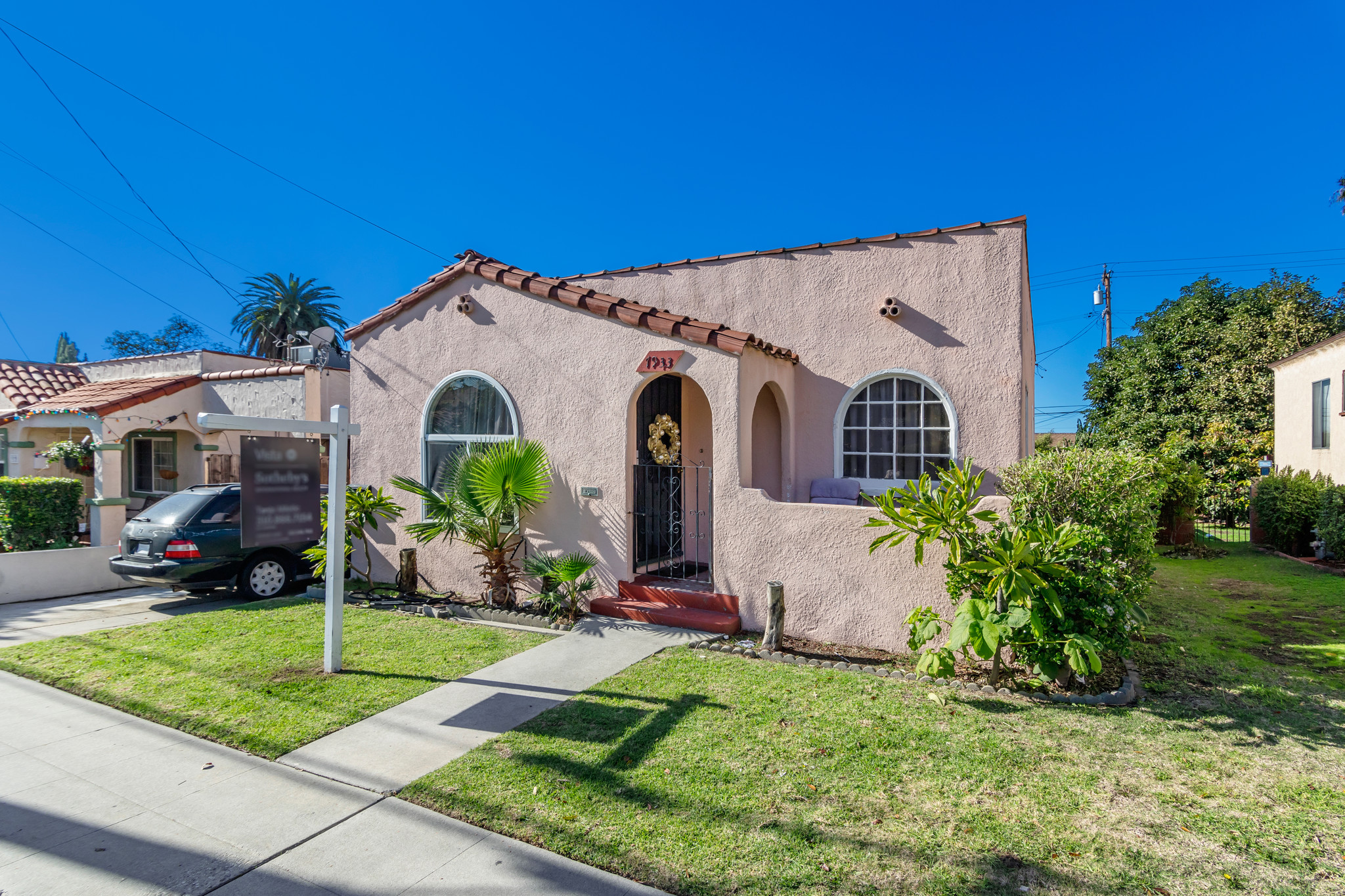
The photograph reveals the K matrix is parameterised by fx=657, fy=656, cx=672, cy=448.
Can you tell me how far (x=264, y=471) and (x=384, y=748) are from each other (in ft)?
9.12

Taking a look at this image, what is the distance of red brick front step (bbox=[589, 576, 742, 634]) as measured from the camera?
7.28 meters

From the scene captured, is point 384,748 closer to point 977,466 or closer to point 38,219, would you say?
point 977,466

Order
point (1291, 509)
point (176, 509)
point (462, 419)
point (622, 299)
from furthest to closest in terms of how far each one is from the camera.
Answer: point (1291, 509), point (462, 419), point (622, 299), point (176, 509)

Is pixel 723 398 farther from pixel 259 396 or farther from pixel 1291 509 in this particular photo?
pixel 1291 509

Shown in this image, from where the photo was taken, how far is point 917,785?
3.96m

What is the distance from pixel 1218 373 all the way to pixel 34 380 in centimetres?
3266

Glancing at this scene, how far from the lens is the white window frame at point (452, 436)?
8906 mm

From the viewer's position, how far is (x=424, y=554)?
9484mm

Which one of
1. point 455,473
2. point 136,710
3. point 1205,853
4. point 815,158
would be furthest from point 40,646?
point 815,158

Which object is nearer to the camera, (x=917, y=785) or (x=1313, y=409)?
(x=917, y=785)

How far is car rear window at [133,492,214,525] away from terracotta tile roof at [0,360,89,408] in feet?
32.6

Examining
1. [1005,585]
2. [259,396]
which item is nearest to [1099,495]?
[1005,585]

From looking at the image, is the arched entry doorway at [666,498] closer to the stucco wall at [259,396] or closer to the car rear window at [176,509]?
the car rear window at [176,509]

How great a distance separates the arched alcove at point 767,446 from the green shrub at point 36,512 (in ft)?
37.5
